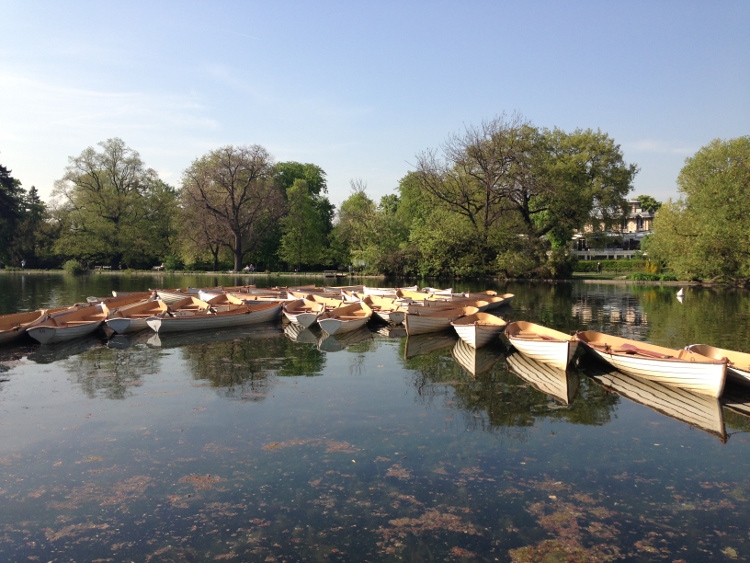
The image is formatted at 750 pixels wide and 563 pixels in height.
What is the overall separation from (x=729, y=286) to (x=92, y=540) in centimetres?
5321

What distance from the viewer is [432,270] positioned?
56.8 metres

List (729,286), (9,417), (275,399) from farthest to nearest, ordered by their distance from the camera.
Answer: (729,286) → (275,399) → (9,417)

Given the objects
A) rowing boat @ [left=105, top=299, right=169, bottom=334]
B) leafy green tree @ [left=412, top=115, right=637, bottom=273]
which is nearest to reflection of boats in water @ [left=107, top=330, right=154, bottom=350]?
rowing boat @ [left=105, top=299, right=169, bottom=334]

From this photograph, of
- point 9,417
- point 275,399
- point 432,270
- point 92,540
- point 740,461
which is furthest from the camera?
point 432,270

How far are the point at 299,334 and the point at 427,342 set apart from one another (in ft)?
16.6

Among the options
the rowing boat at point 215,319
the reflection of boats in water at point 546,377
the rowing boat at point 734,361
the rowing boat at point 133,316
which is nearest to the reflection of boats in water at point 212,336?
the rowing boat at point 215,319

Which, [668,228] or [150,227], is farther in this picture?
[150,227]

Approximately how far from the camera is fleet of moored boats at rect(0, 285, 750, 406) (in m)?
12.0

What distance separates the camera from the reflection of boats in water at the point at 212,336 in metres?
17.9

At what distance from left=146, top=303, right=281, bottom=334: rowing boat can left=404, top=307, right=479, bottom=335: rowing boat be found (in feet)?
21.9

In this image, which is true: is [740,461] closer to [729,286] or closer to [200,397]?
[200,397]

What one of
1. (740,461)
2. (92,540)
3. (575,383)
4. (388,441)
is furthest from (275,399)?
(740,461)

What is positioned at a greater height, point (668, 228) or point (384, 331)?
point (668, 228)

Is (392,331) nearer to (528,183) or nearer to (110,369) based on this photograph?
(110,369)
